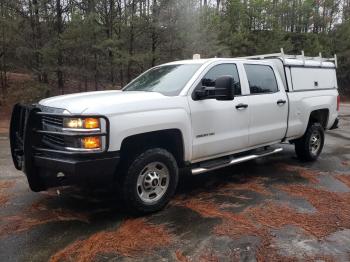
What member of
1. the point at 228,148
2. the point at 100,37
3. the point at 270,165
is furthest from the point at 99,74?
the point at 228,148

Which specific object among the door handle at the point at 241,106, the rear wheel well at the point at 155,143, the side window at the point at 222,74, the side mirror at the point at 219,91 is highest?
the side window at the point at 222,74

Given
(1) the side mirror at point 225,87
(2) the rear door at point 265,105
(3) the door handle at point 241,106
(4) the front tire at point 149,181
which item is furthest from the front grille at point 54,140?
(2) the rear door at point 265,105

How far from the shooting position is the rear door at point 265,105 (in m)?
6.21

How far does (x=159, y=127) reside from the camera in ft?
15.6

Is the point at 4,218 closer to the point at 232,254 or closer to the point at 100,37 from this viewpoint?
the point at 232,254

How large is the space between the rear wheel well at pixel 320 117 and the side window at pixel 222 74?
2.42 metres

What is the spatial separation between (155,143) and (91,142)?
3.37ft

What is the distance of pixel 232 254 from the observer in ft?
12.4

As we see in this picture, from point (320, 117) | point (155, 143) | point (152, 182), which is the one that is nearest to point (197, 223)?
point (152, 182)

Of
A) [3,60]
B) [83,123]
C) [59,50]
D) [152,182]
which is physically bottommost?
[152,182]

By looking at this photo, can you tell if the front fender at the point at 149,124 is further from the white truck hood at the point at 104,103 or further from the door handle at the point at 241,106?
the door handle at the point at 241,106

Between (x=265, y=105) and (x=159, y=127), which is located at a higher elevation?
(x=265, y=105)

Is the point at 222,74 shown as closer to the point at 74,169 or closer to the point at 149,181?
the point at 149,181

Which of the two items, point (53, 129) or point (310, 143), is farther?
point (310, 143)
